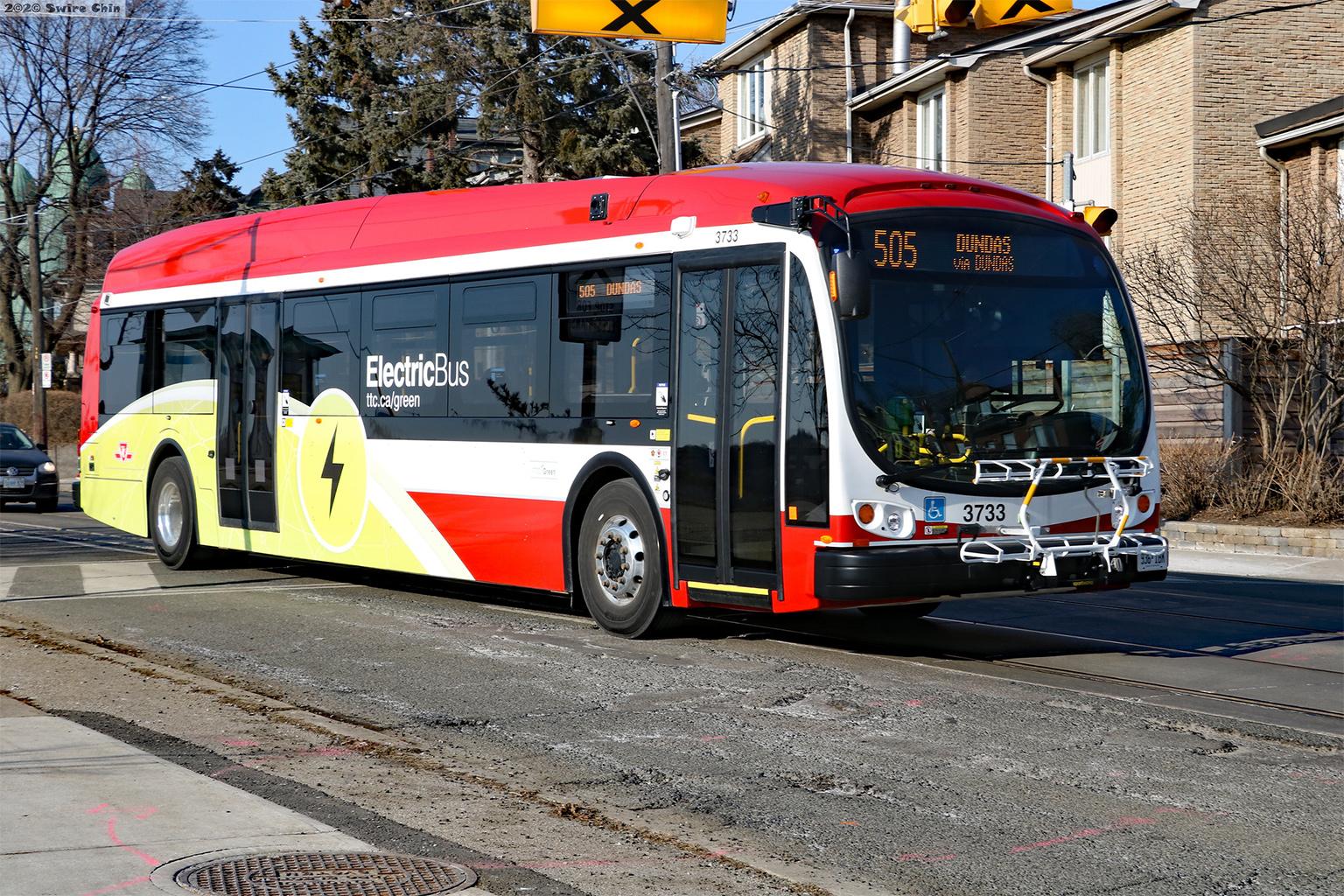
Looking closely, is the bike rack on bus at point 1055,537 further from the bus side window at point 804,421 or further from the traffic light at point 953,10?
the traffic light at point 953,10

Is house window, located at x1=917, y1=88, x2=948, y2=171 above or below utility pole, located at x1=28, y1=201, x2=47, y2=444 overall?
above

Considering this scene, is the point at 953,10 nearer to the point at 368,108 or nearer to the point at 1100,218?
the point at 1100,218

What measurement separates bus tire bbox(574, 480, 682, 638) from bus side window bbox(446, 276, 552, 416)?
1.03 m

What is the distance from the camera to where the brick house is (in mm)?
25172

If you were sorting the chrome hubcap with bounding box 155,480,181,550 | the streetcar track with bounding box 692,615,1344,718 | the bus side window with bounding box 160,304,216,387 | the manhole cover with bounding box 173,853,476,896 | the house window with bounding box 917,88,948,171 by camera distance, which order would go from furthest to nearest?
1. the house window with bounding box 917,88,948,171
2. the chrome hubcap with bounding box 155,480,181,550
3. the bus side window with bounding box 160,304,216,387
4. the streetcar track with bounding box 692,615,1344,718
5. the manhole cover with bounding box 173,853,476,896

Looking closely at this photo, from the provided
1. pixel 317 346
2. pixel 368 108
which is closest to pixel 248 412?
pixel 317 346

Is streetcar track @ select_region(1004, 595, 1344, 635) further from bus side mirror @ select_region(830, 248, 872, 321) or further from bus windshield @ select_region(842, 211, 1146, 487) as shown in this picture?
bus side mirror @ select_region(830, 248, 872, 321)

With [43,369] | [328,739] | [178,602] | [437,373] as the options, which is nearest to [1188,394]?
[437,373]

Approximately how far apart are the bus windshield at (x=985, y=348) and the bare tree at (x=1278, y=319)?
10.4m

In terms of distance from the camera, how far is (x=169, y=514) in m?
15.8

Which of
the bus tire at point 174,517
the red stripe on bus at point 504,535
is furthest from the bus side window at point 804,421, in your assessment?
the bus tire at point 174,517

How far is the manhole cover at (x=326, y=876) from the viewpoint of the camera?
15.4ft

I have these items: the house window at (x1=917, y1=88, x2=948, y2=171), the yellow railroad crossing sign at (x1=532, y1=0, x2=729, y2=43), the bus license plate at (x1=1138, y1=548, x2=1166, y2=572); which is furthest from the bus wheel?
the house window at (x1=917, y1=88, x2=948, y2=171)

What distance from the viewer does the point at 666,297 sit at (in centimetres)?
1015
